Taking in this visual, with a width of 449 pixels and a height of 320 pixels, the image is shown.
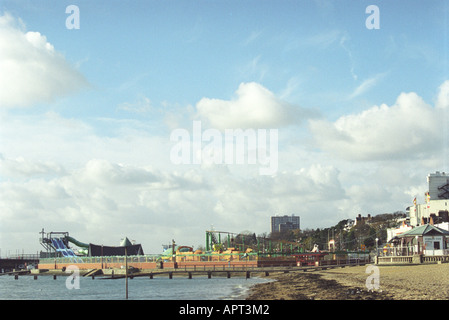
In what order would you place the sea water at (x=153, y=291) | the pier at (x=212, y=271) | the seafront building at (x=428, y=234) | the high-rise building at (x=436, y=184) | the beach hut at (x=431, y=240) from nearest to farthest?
the sea water at (x=153, y=291)
the seafront building at (x=428, y=234)
the beach hut at (x=431, y=240)
the pier at (x=212, y=271)
the high-rise building at (x=436, y=184)

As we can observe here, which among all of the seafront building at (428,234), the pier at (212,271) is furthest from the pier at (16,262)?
the seafront building at (428,234)

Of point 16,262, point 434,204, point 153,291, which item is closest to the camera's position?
point 153,291

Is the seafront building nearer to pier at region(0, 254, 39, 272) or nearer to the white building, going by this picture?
the white building

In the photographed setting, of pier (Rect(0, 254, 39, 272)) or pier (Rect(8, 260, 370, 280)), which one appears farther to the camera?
pier (Rect(0, 254, 39, 272))

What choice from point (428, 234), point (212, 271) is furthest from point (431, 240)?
point (212, 271)

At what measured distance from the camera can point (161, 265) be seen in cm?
11675

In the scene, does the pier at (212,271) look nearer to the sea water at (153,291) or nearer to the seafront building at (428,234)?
the sea water at (153,291)

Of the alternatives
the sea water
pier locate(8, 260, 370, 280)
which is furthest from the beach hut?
the sea water

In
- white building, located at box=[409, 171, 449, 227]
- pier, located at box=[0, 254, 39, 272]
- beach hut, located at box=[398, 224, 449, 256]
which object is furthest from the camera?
pier, located at box=[0, 254, 39, 272]

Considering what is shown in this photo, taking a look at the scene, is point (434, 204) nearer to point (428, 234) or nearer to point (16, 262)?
point (428, 234)
